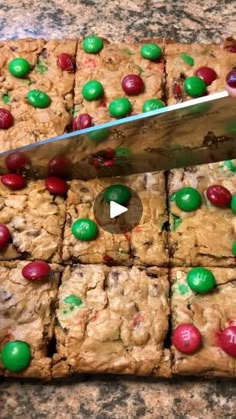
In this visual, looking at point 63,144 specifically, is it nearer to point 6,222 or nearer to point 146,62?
point 6,222

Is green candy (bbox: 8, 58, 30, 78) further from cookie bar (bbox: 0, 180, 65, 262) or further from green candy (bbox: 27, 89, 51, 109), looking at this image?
cookie bar (bbox: 0, 180, 65, 262)

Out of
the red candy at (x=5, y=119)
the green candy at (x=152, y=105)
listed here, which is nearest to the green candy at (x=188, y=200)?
the green candy at (x=152, y=105)

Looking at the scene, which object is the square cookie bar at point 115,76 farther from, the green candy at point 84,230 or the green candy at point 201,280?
the green candy at point 201,280

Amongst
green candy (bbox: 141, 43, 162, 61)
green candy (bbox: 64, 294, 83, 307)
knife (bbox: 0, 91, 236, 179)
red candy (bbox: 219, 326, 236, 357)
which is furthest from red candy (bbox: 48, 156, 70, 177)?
red candy (bbox: 219, 326, 236, 357)

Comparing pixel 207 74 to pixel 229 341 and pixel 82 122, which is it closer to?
pixel 82 122

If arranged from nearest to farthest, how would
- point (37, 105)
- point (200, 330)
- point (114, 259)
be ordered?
point (200, 330) → point (114, 259) → point (37, 105)

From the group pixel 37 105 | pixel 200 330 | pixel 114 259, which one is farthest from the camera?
pixel 37 105

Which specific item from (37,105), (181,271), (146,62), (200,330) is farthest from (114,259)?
(146,62)
